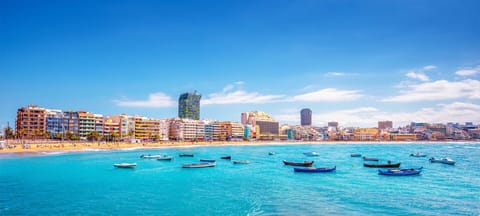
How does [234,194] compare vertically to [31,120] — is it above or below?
below

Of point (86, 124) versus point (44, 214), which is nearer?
point (44, 214)

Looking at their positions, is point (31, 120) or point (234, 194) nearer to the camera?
point (234, 194)

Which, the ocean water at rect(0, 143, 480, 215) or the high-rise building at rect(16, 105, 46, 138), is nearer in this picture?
the ocean water at rect(0, 143, 480, 215)

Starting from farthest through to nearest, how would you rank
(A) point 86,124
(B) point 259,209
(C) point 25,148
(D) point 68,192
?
1. (A) point 86,124
2. (C) point 25,148
3. (D) point 68,192
4. (B) point 259,209

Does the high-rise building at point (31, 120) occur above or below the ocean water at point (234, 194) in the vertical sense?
above

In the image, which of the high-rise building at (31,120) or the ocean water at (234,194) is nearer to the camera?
the ocean water at (234,194)

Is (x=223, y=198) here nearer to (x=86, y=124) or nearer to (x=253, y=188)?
(x=253, y=188)

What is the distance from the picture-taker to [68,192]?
3269 centimetres

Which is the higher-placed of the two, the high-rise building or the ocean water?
the high-rise building

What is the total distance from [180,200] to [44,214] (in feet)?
33.0

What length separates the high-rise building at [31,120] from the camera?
122 m

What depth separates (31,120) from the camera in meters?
123

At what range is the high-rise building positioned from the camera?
399ft

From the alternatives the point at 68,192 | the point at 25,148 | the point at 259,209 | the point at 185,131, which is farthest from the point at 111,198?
the point at 185,131
